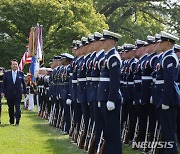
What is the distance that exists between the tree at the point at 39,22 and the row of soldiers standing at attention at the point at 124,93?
1974 centimetres

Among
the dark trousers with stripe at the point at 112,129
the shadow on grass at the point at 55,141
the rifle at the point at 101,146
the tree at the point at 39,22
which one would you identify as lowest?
the shadow on grass at the point at 55,141

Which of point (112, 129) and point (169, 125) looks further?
point (112, 129)

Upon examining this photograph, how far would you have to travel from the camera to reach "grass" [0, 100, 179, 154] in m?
10.9

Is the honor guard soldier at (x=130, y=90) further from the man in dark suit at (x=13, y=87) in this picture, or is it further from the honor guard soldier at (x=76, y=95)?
the man in dark suit at (x=13, y=87)

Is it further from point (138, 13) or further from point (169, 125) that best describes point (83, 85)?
point (138, 13)

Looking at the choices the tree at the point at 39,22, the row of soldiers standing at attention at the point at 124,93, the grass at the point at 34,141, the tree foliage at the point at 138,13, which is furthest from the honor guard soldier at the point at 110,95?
the tree foliage at the point at 138,13

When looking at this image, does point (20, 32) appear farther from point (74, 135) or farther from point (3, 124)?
point (74, 135)

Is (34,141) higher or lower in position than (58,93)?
lower

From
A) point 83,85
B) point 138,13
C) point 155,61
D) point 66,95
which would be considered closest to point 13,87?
point 66,95

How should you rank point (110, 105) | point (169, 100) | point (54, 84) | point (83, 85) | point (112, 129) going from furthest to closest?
1. point (54, 84)
2. point (83, 85)
3. point (112, 129)
4. point (110, 105)
5. point (169, 100)

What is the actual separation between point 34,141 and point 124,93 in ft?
7.73

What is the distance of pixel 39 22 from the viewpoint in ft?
107

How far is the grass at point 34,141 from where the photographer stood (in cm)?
1089

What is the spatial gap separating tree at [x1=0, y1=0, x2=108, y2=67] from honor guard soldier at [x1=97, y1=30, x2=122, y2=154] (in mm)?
23378
